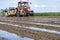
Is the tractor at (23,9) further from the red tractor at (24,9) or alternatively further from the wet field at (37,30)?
the wet field at (37,30)

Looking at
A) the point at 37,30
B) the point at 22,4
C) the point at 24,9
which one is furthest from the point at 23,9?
the point at 37,30

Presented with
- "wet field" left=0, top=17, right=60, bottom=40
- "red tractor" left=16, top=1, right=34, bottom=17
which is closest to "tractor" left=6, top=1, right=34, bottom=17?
"red tractor" left=16, top=1, right=34, bottom=17

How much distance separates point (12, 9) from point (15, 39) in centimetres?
2778

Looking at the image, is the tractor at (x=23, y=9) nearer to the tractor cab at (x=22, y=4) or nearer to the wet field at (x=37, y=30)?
the tractor cab at (x=22, y=4)

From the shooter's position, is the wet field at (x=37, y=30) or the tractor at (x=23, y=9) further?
the tractor at (x=23, y=9)

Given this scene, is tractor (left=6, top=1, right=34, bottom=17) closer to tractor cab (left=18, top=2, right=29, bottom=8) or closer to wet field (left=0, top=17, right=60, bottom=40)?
tractor cab (left=18, top=2, right=29, bottom=8)

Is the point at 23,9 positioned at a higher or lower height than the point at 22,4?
lower

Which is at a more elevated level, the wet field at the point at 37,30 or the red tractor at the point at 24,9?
the wet field at the point at 37,30

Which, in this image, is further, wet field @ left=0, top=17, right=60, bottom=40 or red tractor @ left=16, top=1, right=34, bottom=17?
red tractor @ left=16, top=1, right=34, bottom=17

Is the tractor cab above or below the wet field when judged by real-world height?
below

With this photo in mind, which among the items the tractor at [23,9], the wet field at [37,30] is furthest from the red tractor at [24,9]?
the wet field at [37,30]

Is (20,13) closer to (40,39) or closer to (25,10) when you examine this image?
(25,10)

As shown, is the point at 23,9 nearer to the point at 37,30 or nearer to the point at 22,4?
the point at 22,4

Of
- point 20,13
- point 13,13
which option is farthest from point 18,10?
point 13,13
